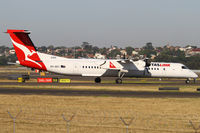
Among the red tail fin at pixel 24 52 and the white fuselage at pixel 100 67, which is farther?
the white fuselage at pixel 100 67

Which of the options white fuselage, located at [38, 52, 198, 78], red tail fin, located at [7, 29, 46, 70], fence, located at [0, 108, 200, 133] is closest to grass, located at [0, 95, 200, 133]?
fence, located at [0, 108, 200, 133]

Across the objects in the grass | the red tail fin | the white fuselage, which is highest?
the red tail fin

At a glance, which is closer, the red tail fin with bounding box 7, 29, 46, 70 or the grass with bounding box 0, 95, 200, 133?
the grass with bounding box 0, 95, 200, 133

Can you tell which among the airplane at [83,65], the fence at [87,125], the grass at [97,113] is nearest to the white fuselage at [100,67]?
the airplane at [83,65]

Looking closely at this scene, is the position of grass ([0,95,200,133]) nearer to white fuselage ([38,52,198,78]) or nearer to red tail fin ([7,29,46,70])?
red tail fin ([7,29,46,70])

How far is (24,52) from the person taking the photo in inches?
1857

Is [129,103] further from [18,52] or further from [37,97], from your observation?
[18,52]

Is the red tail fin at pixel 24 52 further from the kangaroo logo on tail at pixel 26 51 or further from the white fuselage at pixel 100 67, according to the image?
the white fuselage at pixel 100 67

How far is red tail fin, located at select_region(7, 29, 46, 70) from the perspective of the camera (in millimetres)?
46938

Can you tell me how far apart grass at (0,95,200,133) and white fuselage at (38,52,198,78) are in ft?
A: 56.0

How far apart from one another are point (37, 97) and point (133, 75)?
21943 mm

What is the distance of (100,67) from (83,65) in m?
2.47

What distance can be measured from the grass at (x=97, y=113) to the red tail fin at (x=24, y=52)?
16575mm

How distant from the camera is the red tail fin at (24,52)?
46.9m
